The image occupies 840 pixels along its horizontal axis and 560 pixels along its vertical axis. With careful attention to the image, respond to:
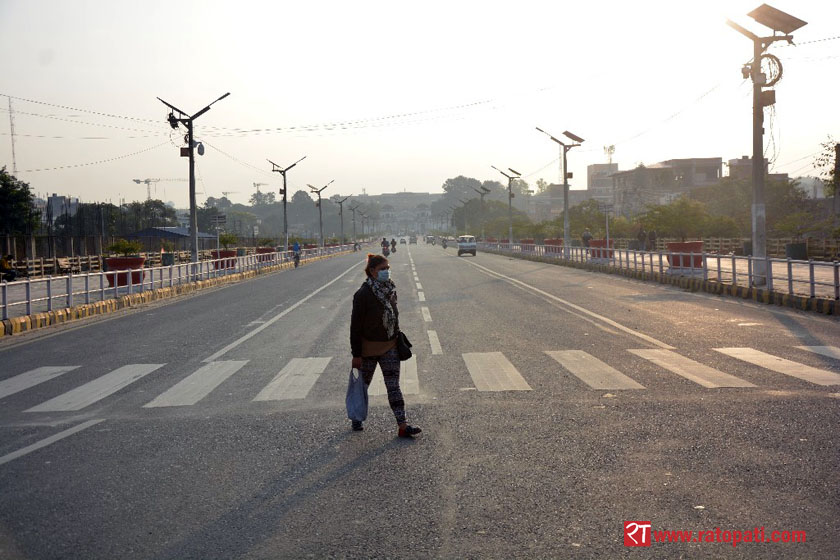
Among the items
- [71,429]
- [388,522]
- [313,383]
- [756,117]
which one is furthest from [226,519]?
[756,117]

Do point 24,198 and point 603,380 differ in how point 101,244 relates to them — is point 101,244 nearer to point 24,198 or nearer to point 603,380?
point 24,198

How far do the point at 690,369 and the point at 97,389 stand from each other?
7.81 metres

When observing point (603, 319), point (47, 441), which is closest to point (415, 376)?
point (47, 441)

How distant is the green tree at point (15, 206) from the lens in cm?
5669

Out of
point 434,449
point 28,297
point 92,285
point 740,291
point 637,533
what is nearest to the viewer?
point 637,533

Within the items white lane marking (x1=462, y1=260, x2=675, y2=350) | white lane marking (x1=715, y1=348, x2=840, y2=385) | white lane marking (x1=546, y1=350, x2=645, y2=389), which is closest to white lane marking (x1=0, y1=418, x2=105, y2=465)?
white lane marking (x1=546, y1=350, x2=645, y2=389)

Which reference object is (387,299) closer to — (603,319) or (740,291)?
(603,319)

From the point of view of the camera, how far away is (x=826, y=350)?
1193cm

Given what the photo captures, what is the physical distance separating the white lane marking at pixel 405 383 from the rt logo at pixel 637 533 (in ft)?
15.2

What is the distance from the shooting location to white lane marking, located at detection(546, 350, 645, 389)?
9539 millimetres

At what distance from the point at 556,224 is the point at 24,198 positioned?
49190 mm

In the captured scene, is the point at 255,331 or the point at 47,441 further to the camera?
the point at 255,331

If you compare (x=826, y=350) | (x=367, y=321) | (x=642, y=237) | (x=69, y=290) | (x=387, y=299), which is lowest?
(x=826, y=350)

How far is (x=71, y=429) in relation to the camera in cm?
788
